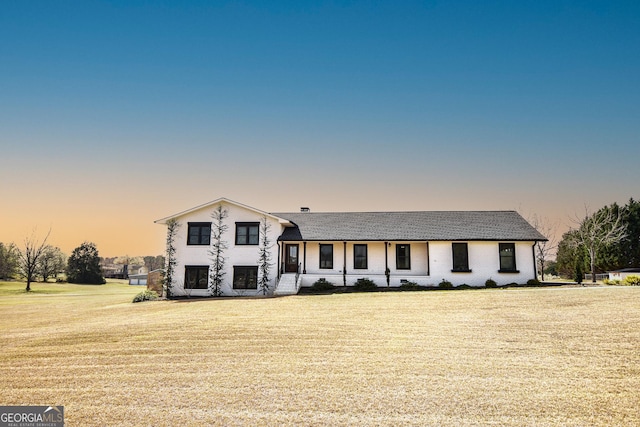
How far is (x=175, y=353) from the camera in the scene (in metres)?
11.5

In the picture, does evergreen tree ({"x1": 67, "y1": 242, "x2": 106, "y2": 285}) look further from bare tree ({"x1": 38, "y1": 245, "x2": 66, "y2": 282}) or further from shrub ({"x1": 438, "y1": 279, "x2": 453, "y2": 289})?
shrub ({"x1": 438, "y1": 279, "x2": 453, "y2": 289})

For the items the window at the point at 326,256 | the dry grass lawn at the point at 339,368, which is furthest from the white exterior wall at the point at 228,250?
the dry grass lawn at the point at 339,368

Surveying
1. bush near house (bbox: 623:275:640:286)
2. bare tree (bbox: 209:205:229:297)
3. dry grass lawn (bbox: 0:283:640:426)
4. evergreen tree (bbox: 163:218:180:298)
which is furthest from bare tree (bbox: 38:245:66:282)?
bush near house (bbox: 623:275:640:286)

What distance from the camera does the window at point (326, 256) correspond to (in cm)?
3088

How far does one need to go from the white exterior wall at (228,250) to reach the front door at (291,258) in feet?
5.28

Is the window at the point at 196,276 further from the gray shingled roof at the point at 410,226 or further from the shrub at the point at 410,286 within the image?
the shrub at the point at 410,286

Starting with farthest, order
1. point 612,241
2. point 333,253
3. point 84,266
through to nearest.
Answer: point 84,266 → point 612,241 → point 333,253

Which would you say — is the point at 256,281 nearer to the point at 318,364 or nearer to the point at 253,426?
the point at 318,364

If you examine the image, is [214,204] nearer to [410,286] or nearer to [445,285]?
[410,286]

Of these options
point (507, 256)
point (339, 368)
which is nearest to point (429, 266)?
point (507, 256)

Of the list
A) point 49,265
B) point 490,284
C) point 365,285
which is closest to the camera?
point 490,284

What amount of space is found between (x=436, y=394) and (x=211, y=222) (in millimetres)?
24456

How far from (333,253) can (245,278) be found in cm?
654

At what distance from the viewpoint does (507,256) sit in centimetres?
2947
